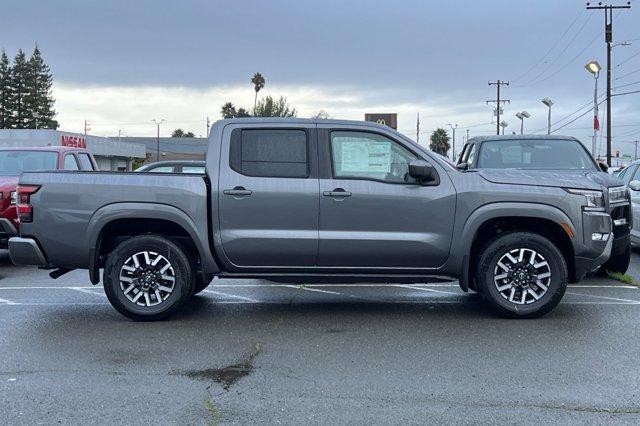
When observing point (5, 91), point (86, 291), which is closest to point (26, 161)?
point (86, 291)

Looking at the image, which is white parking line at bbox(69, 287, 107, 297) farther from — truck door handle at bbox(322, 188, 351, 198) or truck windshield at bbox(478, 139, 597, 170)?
truck windshield at bbox(478, 139, 597, 170)

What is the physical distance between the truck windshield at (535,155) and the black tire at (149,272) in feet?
17.1

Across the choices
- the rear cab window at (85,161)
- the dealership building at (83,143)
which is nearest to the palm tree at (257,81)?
the dealership building at (83,143)

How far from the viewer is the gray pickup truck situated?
674 centimetres

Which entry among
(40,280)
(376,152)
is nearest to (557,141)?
(376,152)

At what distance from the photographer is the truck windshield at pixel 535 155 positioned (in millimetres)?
9867

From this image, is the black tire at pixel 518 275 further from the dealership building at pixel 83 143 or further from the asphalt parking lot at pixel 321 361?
the dealership building at pixel 83 143

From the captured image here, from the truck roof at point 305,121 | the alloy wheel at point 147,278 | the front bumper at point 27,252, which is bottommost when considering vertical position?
the alloy wheel at point 147,278

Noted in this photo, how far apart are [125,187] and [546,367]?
4255mm

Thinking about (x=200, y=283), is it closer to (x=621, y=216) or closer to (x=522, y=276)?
(x=522, y=276)

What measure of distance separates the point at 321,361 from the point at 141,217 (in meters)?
2.44

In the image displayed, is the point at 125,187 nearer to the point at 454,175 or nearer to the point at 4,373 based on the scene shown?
the point at 4,373

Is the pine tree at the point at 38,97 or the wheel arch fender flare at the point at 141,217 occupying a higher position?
the pine tree at the point at 38,97

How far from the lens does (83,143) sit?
48812mm
